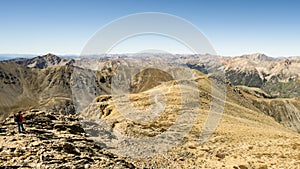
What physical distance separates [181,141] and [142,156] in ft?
30.2

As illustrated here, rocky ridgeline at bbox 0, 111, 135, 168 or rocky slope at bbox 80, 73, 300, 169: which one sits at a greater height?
rocky ridgeline at bbox 0, 111, 135, 168

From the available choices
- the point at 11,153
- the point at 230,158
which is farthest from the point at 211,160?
the point at 11,153

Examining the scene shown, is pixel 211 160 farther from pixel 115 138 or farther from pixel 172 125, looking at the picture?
pixel 172 125

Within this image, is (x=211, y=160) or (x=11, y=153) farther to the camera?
(x=211, y=160)

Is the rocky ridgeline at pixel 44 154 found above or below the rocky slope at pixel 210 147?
above

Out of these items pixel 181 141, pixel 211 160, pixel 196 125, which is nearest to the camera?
pixel 211 160

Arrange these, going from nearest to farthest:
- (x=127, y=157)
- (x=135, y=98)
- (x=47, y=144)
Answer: (x=47, y=144) < (x=127, y=157) < (x=135, y=98)

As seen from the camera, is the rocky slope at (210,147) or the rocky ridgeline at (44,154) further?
the rocky slope at (210,147)

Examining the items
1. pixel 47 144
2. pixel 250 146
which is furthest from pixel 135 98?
pixel 47 144

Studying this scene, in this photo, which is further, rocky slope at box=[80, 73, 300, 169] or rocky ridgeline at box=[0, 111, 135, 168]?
rocky slope at box=[80, 73, 300, 169]

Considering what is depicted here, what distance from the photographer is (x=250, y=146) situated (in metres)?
32.6

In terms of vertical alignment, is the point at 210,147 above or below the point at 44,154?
below

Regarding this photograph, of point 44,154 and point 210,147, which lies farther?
point 210,147

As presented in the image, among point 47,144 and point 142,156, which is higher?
point 47,144
